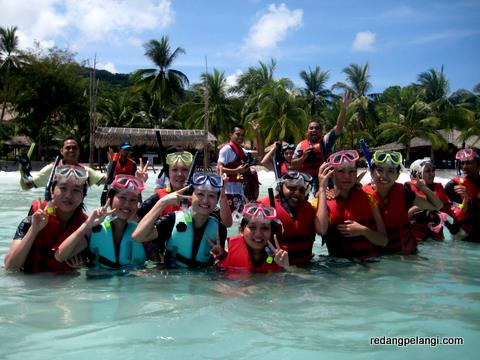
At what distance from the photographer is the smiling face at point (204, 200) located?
4598 mm

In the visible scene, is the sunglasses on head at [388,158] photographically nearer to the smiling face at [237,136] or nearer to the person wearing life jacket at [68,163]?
the smiling face at [237,136]

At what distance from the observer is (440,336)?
3494 millimetres

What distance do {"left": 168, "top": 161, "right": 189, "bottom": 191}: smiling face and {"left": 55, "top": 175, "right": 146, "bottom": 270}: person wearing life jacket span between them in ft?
2.77

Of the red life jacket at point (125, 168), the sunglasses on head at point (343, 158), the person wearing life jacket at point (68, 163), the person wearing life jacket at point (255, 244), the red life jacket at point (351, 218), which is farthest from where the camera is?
the red life jacket at point (125, 168)

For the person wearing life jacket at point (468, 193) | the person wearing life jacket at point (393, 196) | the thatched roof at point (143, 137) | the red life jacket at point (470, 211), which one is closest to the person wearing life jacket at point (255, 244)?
the person wearing life jacket at point (393, 196)

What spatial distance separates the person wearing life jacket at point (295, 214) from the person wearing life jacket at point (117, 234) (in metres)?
1.38

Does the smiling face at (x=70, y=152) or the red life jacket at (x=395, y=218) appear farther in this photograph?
the smiling face at (x=70, y=152)

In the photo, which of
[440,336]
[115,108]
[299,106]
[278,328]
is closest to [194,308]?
[278,328]

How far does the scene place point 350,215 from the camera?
17.3 ft

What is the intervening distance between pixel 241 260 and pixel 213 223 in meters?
0.47

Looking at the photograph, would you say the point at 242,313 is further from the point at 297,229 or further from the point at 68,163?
the point at 68,163

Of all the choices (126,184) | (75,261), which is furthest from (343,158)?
(75,261)

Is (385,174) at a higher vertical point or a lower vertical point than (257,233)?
higher

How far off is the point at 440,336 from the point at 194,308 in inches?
77.2
